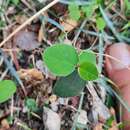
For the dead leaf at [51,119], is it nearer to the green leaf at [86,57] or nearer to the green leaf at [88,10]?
the green leaf at [86,57]

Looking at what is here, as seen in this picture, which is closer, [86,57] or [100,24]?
[86,57]

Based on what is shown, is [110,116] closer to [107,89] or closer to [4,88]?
[107,89]

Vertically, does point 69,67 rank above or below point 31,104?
above

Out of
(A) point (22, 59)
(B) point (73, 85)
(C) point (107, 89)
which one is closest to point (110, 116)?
(C) point (107, 89)

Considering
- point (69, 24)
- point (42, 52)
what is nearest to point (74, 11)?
point (69, 24)

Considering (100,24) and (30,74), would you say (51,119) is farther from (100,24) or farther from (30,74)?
(100,24)

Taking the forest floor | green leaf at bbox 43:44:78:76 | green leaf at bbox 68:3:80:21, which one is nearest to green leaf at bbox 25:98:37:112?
the forest floor

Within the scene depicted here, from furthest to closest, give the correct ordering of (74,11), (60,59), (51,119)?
(74,11) < (51,119) < (60,59)
